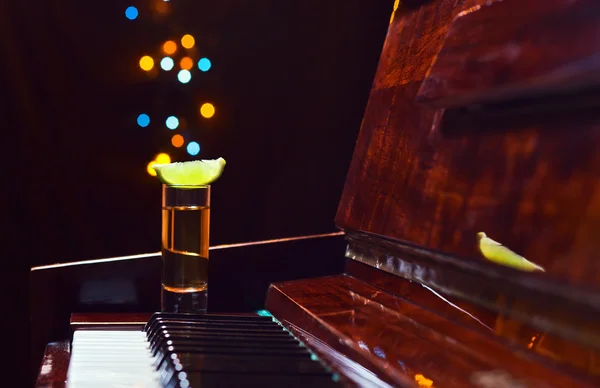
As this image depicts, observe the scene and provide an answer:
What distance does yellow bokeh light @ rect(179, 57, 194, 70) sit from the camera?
2367 millimetres

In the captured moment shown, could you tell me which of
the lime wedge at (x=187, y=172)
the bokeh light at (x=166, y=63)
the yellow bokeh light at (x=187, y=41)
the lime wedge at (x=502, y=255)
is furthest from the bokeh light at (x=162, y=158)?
the lime wedge at (x=502, y=255)

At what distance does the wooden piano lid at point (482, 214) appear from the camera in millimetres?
651

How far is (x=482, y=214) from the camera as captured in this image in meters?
0.81

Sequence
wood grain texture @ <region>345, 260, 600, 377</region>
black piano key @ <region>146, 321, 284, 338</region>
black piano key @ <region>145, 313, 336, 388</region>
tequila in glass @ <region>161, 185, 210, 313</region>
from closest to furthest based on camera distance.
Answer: wood grain texture @ <region>345, 260, 600, 377</region>
black piano key @ <region>145, 313, 336, 388</region>
black piano key @ <region>146, 321, 284, 338</region>
tequila in glass @ <region>161, 185, 210, 313</region>

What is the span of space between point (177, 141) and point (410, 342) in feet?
5.80

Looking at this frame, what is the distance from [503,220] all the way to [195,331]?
49 cm

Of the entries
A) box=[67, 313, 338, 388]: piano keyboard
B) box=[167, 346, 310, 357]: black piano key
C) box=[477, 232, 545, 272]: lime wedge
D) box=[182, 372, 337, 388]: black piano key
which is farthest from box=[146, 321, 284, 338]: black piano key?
box=[477, 232, 545, 272]: lime wedge

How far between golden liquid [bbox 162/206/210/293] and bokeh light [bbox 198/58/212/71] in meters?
1.20

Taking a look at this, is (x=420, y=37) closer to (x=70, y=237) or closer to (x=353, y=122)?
(x=353, y=122)

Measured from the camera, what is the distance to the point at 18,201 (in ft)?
7.39

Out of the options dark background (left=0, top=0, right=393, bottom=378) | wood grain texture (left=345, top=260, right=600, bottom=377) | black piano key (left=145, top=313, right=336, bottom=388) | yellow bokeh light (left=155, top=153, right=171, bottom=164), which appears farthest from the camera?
yellow bokeh light (left=155, top=153, right=171, bottom=164)

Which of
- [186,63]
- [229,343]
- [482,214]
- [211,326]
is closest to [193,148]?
[186,63]

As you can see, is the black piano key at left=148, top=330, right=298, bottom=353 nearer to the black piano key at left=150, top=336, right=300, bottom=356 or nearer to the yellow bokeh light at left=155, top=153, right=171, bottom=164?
the black piano key at left=150, top=336, right=300, bottom=356

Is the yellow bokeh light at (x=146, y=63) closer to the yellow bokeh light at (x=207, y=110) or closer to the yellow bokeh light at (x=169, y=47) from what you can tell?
the yellow bokeh light at (x=169, y=47)
